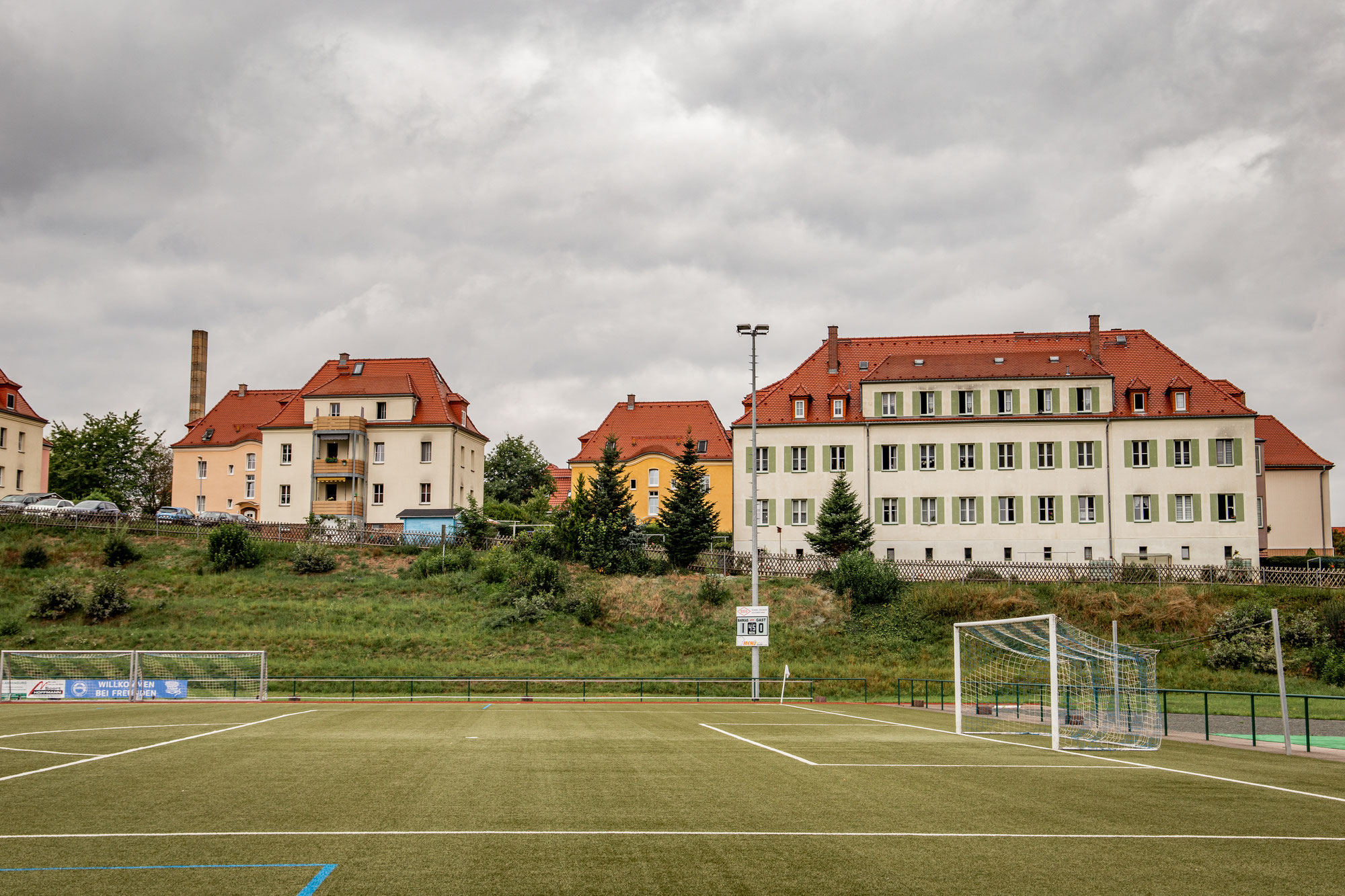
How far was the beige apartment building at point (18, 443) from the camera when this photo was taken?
72.8m

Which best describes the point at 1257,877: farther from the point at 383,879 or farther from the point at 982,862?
the point at 383,879

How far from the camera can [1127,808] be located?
41.2ft

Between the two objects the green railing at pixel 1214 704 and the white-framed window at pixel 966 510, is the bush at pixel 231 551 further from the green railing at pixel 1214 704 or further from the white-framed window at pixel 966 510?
the white-framed window at pixel 966 510

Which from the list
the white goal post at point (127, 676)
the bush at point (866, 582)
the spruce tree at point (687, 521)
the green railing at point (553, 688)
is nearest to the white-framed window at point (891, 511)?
the bush at point (866, 582)

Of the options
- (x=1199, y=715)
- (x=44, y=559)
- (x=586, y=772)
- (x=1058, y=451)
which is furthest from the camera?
(x=1058, y=451)

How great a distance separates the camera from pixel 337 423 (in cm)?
7175

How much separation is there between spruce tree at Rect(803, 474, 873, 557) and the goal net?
2125cm

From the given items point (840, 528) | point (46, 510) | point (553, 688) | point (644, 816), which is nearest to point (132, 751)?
point (644, 816)

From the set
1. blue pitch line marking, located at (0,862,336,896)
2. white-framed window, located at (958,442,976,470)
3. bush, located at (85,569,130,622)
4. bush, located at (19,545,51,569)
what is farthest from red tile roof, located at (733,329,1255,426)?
blue pitch line marking, located at (0,862,336,896)

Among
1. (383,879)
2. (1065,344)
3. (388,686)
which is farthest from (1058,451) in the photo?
(383,879)

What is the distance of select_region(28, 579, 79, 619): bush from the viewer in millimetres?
45812

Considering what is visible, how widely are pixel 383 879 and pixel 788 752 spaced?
1061 cm

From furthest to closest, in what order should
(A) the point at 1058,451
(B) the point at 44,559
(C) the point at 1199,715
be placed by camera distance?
1. (A) the point at 1058,451
2. (B) the point at 44,559
3. (C) the point at 1199,715

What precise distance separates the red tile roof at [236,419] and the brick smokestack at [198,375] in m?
4.17
